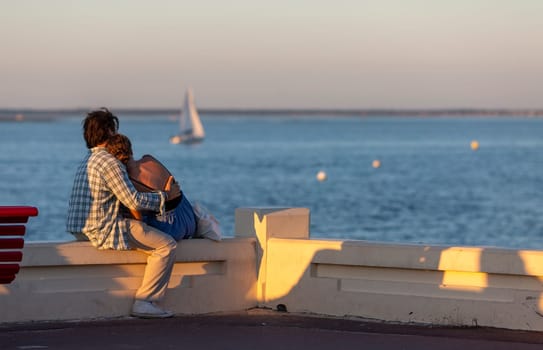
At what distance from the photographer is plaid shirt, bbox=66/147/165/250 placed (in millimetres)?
7637

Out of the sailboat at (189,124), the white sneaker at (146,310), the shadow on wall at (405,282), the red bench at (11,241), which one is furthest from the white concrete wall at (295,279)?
the sailboat at (189,124)

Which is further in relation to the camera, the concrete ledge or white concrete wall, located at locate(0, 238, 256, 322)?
white concrete wall, located at locate(0, 238, 256, 322)

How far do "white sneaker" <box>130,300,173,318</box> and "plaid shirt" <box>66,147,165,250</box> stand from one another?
0.41 m

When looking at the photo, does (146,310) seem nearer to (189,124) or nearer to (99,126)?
(99,126)

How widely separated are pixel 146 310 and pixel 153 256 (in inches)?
15.1

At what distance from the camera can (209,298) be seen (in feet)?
27.0

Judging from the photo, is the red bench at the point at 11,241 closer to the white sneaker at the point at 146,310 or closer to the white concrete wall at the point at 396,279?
the white sneaker at the point at 146,310

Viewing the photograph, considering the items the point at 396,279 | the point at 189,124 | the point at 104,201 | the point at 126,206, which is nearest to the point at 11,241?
the point at 104,201

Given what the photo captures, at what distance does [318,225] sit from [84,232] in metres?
31.5

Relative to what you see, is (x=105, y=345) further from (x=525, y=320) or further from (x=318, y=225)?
(x=318, y=225)

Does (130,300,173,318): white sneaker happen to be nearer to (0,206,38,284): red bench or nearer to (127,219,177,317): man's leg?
(127,219,177,317): man's leg

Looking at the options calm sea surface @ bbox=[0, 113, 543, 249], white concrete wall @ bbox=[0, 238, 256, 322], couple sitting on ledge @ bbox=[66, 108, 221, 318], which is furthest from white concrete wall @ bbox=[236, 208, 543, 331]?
calm sea surface @ bbox=[0, 113, 543, 249]

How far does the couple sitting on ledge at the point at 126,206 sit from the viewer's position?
302 inches

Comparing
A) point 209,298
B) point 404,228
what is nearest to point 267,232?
point 209,298
